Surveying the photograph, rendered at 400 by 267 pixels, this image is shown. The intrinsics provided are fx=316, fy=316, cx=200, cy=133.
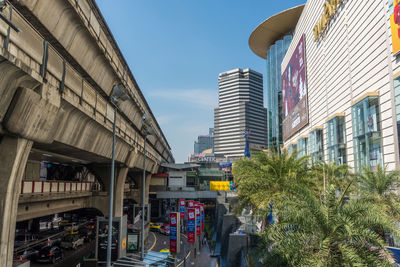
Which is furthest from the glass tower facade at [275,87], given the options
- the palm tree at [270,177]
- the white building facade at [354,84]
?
the palm tree at [270,177]

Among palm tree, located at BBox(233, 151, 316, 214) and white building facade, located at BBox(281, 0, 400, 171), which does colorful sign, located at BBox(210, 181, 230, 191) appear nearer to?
white building facade, located at BBox(281, 0, 400, 171)

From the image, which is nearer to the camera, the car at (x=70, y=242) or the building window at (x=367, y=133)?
the building window at (x=367, y=133)

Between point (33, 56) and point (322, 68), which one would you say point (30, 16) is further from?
point (322, 68)

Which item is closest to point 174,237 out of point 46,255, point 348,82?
point 46,255

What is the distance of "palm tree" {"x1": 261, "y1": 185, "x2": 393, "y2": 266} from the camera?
8.35 meters

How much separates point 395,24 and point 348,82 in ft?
Result: 34.9

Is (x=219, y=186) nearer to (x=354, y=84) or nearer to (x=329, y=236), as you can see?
(x=354, y=84)

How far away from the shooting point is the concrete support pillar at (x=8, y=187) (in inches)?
476

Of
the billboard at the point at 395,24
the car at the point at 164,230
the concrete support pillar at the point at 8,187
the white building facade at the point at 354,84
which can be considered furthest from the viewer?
the car at the point at 164,230

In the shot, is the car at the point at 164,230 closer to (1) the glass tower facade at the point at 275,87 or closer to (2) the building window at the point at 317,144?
(2) the building window at the point at 317,144

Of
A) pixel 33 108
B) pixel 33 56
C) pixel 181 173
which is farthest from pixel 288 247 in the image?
pixel 181 173

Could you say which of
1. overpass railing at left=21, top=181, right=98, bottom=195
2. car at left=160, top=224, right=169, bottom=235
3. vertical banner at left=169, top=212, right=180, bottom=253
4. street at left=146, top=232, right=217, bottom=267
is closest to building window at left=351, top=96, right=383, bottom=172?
street at left=146, top=232, right=217, bottom=267

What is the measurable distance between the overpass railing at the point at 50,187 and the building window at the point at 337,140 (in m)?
27.6

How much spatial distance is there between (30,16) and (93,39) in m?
5.25
